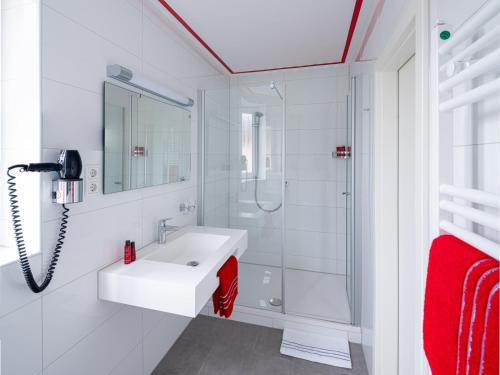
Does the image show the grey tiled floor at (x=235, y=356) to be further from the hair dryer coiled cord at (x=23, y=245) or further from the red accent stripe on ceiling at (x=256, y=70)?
the red accent stripe on ceiling at (x=256, y=70)

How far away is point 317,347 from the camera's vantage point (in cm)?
200

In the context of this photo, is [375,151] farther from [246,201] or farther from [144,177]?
[144,177]

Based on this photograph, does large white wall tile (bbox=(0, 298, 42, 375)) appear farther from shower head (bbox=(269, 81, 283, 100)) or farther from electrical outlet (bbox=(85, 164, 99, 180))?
shower head (bbox=(269, 81, 283, 100))

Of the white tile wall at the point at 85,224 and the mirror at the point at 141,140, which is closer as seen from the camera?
the white tile wall at the point at 85,224

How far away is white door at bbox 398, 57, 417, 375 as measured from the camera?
145 cm

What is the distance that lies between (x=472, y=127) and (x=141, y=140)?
1606 millimetres

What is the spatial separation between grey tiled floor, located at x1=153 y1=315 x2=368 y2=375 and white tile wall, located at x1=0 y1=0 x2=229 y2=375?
205mm

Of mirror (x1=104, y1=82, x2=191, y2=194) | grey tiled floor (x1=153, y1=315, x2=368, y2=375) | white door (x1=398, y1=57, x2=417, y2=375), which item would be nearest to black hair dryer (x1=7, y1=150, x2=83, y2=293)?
mirror (x1=104, y1=82, x2=191, y2=194)

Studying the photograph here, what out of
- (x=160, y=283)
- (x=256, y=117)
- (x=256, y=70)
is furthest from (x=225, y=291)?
(x=256, y=70)

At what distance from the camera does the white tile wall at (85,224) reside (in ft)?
3.36

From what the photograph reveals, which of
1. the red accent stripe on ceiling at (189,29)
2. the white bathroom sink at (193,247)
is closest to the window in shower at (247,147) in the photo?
the red accent stripe on ceiling at (189,29)

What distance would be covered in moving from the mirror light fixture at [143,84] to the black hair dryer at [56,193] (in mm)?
539

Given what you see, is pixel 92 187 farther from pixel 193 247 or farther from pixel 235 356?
pixel 235 356

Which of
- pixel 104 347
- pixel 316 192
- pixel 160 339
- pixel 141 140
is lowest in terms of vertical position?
pixel 160 339
